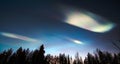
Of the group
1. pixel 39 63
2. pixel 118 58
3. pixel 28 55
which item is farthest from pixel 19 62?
pixel 118 58

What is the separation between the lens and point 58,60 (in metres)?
88.7

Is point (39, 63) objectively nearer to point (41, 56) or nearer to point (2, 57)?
point (41, 56)

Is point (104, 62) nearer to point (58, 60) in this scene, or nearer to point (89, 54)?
point (89, 54)

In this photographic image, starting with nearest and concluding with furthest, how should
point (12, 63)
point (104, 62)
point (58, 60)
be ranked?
point (12, 63) → point (104, 62) → point (58, 60)

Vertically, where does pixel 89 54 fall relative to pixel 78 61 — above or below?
above

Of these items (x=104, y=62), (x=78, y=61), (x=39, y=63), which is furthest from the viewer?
(x=78, y=61)

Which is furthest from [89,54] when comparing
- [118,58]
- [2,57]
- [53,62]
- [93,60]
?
[2,57]

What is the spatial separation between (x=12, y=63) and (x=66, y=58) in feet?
150

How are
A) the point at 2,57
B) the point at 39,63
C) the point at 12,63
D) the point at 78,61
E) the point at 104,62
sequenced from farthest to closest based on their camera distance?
the point at 78,61, the point at 104,62, the point at 2,57, the point at 12,63, the point at 39,63

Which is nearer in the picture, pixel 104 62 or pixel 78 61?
pixel 104 62

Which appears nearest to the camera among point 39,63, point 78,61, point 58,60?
point 39,63

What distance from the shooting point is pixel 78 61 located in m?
95.2

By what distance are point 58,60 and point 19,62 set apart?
38064 millimetres

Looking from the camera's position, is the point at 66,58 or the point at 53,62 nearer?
the point at 53,62
